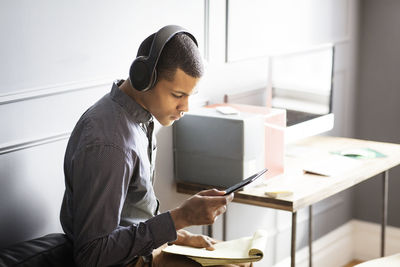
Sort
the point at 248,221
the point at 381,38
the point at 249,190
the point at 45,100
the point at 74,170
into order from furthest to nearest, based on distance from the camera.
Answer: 1. the point at 381,38
2. the point at 248,221
3. the point at 249,190
4. the point at 45,100
5. the point at 74,170

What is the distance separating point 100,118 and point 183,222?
0.38 meters

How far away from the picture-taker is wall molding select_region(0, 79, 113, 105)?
215 centimetres

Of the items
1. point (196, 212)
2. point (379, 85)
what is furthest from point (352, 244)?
point (196, 212)

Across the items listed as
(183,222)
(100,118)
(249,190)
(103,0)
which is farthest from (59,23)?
(249,190)

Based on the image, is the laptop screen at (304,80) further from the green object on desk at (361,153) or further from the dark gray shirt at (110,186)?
the dark gray shirt at (110,186)

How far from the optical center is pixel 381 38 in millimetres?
4051

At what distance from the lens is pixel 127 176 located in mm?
1948

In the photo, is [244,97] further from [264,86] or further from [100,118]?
[100,118]

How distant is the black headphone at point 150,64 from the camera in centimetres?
195

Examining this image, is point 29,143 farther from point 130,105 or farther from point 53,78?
point 130,105

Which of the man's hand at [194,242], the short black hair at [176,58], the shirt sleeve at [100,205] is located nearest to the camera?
the shirt sleeve at [100,205]

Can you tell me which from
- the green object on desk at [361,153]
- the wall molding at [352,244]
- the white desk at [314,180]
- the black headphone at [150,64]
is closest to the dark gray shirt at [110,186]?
the black headphone at [150,64]

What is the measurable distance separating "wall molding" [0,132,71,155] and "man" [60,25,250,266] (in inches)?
9.5

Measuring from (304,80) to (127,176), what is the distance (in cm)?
165
